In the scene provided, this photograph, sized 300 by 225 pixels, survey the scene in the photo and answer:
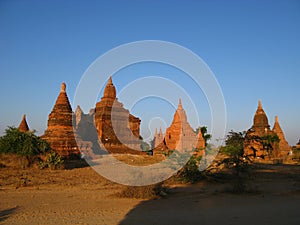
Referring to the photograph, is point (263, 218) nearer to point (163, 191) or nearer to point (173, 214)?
point (173, 214)

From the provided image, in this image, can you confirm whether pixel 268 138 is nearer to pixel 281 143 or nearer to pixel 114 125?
pixel 281 143

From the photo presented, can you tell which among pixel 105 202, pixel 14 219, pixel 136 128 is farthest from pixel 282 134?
pixel 14 219

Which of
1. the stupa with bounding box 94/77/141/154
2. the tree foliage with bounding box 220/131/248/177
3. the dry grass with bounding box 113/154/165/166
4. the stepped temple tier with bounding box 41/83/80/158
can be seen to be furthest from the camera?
the stupa with bounding box 94/77/141/154

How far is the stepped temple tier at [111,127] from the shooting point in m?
30.1

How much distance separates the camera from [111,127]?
103 ft

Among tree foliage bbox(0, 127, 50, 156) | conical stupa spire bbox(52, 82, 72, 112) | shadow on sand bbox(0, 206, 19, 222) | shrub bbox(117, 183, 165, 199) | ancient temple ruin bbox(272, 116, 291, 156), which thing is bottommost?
shadow on sand bbox(0, 206, 19, 222)

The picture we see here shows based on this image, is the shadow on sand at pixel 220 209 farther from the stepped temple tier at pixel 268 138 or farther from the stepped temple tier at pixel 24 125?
the stepped temple tier at pixel 24 125

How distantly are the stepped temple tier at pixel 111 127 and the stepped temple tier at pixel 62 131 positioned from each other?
597cm

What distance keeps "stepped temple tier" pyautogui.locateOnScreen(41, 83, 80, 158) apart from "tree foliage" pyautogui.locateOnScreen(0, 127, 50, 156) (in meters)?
5.09

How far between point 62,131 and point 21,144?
6.77 m

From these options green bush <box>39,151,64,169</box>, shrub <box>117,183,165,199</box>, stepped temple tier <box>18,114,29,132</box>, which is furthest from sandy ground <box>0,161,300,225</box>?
stepped temple tier <box>18,114,29,132</box>

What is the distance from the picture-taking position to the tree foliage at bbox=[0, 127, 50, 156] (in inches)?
601

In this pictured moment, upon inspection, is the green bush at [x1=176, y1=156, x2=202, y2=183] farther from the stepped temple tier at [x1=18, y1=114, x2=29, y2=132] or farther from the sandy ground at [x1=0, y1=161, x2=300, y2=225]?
the stepped temple tier at [x1=18, y1=114, x2=29, y2=132]

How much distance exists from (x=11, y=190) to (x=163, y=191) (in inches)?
192
